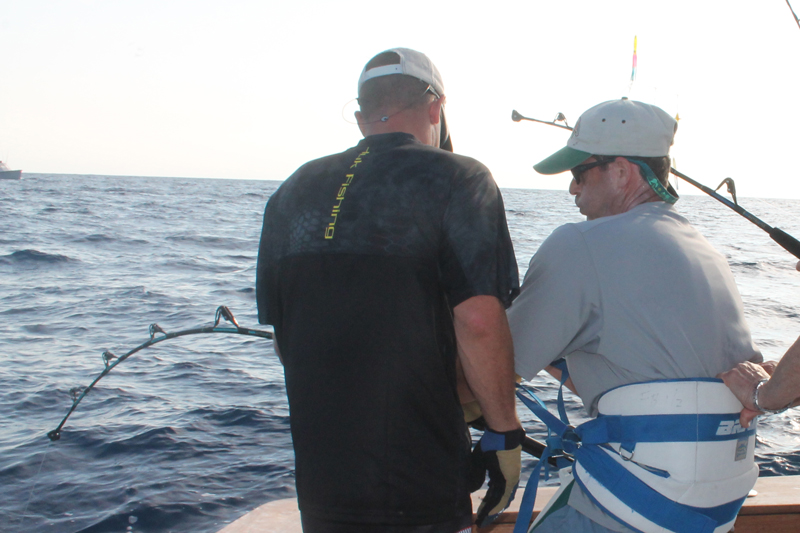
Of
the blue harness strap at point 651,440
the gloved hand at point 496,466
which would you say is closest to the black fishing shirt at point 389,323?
the gloved hand at point 496,466

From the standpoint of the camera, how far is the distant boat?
3634 inches

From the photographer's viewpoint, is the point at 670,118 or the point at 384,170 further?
the point at 670,118

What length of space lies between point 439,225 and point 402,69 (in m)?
0.51

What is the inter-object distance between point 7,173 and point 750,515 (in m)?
109

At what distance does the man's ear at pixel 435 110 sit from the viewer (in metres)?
1.86

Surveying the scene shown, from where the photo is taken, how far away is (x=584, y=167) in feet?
6.25

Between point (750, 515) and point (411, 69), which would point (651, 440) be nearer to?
point (411, 69)

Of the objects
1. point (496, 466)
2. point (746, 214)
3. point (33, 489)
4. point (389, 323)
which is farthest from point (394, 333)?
point (33, 489)

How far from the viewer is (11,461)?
17.2 feet

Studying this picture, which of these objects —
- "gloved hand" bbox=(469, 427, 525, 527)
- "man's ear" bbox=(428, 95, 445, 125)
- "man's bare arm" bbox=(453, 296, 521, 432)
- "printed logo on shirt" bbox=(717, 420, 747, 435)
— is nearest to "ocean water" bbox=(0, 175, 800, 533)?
"gloved hand" bbox=(469, 427, 525, 527)

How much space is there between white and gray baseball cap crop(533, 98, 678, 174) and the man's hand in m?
0.65

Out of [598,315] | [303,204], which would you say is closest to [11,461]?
[303,204]

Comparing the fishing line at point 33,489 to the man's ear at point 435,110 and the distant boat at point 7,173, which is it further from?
the distant boat at point 7,173

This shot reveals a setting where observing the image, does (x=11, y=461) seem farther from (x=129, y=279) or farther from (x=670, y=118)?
(x=129, y=279)
